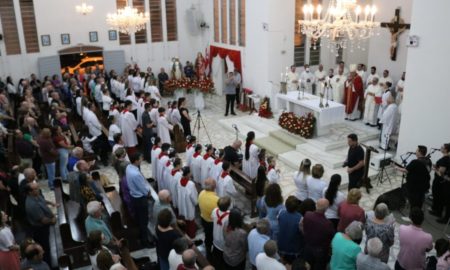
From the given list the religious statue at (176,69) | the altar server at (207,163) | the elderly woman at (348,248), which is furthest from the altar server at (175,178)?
the religious statue at (176,69)

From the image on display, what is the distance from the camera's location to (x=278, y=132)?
13.6 meters

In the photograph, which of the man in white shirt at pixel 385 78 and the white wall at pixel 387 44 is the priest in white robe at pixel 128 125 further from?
the white wall at pixel 387 44

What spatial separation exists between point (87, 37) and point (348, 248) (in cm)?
1638

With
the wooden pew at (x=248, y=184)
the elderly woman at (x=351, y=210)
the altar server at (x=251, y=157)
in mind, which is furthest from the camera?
the altar server at (x=251, y=157)

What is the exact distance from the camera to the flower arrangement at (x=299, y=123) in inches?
495

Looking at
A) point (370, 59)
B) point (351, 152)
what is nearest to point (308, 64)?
point (370, 59)

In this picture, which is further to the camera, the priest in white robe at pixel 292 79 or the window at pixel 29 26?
the window at pixel 29 26

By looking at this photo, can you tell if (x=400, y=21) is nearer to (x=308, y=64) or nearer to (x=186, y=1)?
(x=308, y=64)

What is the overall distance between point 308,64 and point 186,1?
7.15 m

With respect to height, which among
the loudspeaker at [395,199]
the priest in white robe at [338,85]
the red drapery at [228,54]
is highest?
the red drapery at [228,54]

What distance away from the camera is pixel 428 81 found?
32.3ft

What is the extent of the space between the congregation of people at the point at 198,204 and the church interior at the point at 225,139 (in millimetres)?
31

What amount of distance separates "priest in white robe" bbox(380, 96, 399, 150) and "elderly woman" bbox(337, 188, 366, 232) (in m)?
6.07

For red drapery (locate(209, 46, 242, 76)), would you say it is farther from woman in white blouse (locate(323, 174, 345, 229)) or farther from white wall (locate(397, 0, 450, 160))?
woman in white blouse (locate(323, 174, 345, 229))
